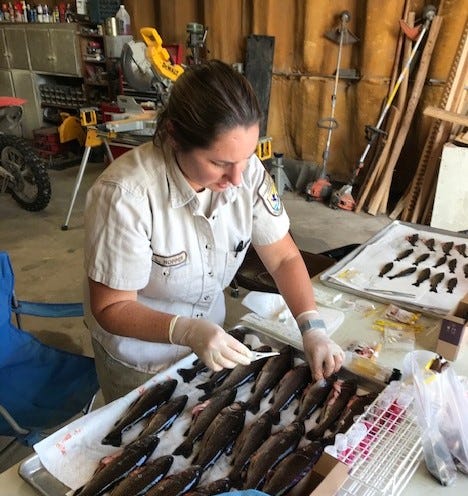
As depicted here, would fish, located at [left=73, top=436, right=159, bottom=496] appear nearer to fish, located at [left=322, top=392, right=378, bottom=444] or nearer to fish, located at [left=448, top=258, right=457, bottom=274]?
fish, located at [left=322, top=392, right=378, bottom=444]

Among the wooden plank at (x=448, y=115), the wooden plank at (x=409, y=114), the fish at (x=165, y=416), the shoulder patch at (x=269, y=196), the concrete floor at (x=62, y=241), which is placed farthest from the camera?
the wooden plank at (x=409, y=114)

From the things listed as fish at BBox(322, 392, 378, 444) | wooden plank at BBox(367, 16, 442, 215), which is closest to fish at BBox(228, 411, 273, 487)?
fish at BBox(322, 392, 378, 444)

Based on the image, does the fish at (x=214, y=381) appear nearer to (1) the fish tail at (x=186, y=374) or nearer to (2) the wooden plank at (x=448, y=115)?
(1) the fish tail at (x=186, y=374)

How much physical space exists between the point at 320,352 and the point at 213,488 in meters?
0.39

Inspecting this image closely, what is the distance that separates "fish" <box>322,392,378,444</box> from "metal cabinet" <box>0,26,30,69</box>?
5.60 metres

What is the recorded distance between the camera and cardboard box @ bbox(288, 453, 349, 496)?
73 centimetres

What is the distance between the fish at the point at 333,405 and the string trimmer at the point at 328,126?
10.5ft

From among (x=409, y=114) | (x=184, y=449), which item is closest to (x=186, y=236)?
(x=184, y=449)

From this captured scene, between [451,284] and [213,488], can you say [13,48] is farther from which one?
[213,488]

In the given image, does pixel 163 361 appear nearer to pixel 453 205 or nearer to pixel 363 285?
pixel 363 285

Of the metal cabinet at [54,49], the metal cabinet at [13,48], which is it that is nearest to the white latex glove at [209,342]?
the metal cabinet at [54,49]

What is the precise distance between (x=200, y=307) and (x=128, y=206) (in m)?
0.38

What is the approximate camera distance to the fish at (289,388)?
101 centimetres

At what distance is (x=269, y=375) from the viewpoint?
1084 millimetres
